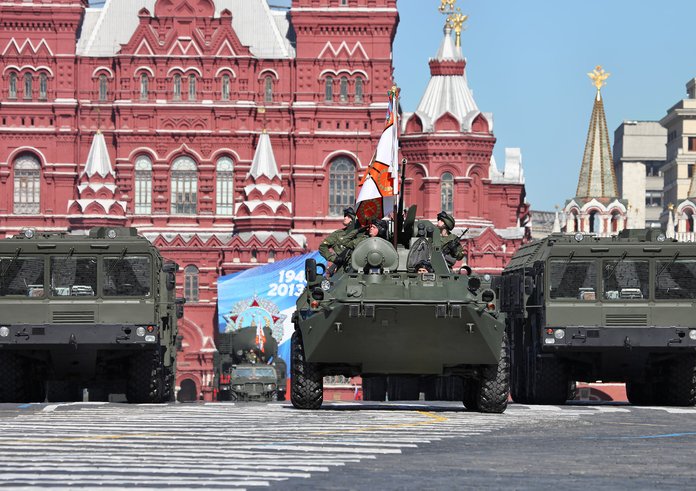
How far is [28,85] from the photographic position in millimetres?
81125

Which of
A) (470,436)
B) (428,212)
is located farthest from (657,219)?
(470,436)

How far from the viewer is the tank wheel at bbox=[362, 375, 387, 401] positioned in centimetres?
3722

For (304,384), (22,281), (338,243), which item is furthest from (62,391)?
(304,384)

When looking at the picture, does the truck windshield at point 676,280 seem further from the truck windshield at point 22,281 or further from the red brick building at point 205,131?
the red brick building at point 205,131

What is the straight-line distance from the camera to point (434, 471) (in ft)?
45.0

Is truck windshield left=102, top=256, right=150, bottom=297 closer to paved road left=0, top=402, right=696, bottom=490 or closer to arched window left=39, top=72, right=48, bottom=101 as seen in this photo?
paved road left=0, top=402, right=696, bottom=490

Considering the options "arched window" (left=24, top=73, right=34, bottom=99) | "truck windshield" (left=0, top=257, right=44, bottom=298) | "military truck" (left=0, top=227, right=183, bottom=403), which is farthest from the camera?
"arched window" (left=24, top=73, right=34, bottom=99)

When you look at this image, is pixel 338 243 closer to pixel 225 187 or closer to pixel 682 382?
pixel 682 382

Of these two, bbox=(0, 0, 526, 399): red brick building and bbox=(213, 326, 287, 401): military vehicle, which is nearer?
bbox=(213, 326, 287, 401): military vehicle

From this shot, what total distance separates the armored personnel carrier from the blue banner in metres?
50.4

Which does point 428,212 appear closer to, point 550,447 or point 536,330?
point 536,330

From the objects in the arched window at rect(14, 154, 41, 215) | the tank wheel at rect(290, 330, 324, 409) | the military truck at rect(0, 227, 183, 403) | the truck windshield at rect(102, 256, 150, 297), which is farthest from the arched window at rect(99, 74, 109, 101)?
the tank wheel at rect(290, 330, 324, 409)

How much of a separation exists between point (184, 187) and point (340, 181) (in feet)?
23.3

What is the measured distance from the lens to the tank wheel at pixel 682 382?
27375 millimetres
